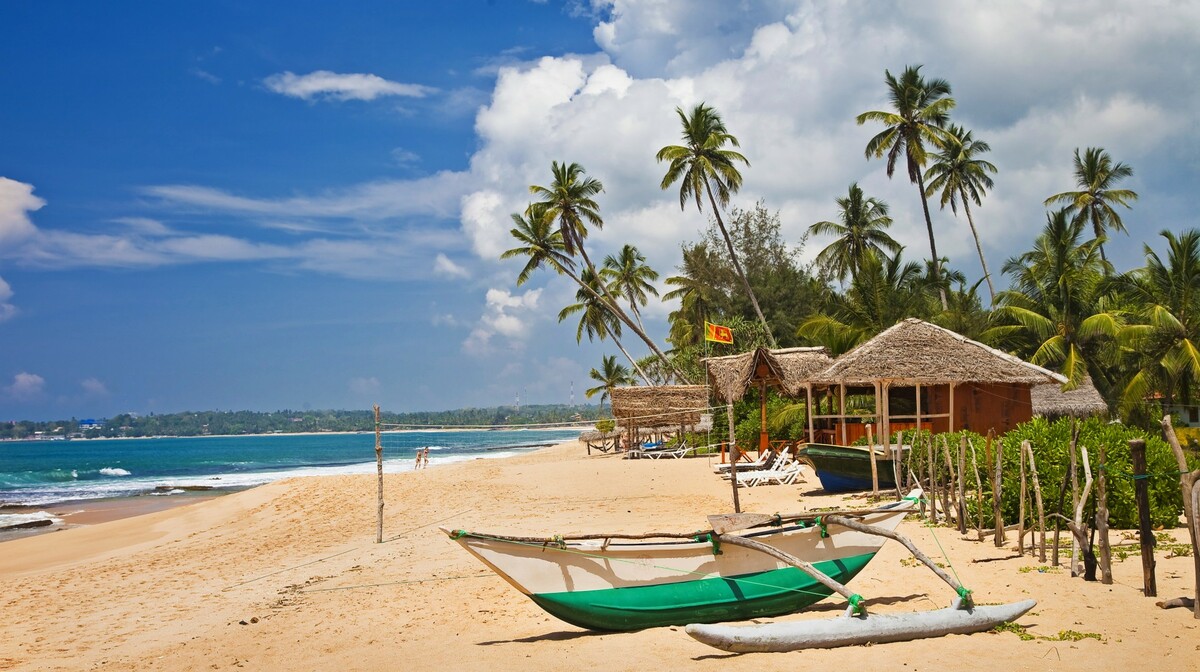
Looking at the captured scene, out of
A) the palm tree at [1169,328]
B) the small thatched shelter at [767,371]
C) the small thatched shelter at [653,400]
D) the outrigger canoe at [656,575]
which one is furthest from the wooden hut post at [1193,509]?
the small thatched shelter at [653,400]

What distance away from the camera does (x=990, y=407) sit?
20.0 m

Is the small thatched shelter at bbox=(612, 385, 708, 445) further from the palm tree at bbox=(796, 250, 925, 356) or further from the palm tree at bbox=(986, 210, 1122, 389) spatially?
the palm tree at bbox=(986, 210, 1122, 389)

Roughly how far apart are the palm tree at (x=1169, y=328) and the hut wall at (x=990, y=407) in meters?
4.80

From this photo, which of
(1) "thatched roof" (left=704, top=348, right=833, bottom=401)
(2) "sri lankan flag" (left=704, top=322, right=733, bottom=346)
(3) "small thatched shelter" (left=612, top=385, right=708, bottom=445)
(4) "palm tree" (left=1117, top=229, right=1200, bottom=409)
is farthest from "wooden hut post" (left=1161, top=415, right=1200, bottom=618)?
(2) "sri lankan flag" (left=704, top=322, right=733, bottom=346)

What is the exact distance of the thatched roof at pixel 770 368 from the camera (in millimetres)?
22047

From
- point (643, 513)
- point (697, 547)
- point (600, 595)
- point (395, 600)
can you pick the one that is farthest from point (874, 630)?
point (643, 513)

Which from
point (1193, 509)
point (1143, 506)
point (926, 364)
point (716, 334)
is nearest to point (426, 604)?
point (1143, 506)

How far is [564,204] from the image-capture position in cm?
3653

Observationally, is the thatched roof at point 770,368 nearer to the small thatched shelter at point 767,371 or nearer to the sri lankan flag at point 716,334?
the small thatched shelter at point 767,371

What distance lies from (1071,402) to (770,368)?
921 cm

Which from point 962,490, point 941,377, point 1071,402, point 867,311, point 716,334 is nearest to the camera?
point 962,490

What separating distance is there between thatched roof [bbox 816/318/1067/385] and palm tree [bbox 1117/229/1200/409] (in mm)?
5019

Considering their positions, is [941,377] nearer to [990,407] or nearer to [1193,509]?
[990,407]

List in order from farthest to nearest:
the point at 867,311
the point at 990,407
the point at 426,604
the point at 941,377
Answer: the point at 867,311
the point at 990,407
the point at 941,377
the point at 426,604
